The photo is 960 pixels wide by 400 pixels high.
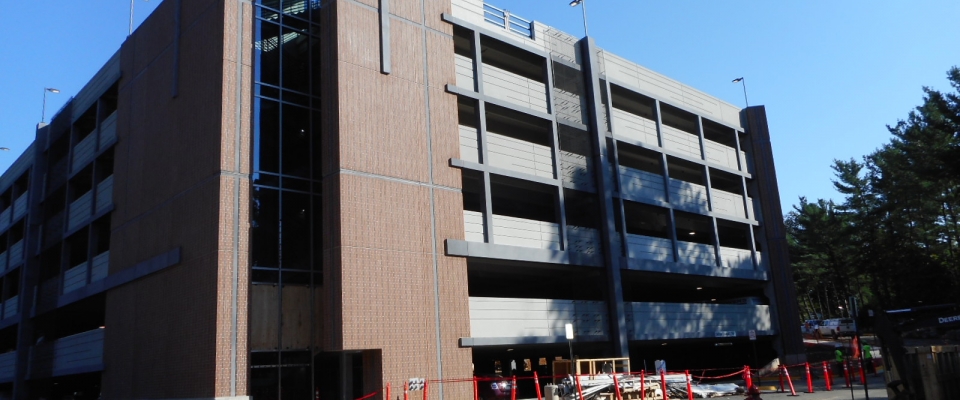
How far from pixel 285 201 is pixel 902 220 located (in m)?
53.6

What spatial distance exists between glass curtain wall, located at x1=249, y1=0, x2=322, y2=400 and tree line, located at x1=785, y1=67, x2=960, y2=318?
108 ft

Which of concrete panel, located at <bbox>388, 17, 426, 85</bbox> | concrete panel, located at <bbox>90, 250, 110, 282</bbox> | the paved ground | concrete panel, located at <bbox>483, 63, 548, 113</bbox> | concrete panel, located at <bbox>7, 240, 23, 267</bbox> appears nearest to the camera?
the paved ground

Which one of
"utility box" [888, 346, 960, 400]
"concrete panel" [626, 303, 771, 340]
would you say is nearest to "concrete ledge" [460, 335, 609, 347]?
"concrete panel" [626, 303, 771, 340]

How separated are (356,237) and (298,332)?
12.4ft

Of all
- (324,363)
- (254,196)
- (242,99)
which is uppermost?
(242,99)

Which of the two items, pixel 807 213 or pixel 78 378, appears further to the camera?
pixel 807 213

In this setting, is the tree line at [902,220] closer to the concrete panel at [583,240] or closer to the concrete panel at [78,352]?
the concrete panel at [583,240]

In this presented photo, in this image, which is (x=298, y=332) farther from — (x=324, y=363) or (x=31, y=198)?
(x=31, y=198)

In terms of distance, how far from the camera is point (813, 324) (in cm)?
7531

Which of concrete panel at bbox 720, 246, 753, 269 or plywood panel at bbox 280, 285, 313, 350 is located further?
concrete panel at bbox 720, 246, 753, 269

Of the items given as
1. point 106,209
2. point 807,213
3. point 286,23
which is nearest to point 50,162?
point 106,209

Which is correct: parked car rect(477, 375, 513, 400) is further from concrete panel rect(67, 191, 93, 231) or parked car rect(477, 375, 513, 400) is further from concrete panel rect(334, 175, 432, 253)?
concrete panel rect(67, 191, 93, 231)

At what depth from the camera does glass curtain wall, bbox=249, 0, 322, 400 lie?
23688 mm

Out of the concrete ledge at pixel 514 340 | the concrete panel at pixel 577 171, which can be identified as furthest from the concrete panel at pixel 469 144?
the concrete ledge at pixel 514 340
